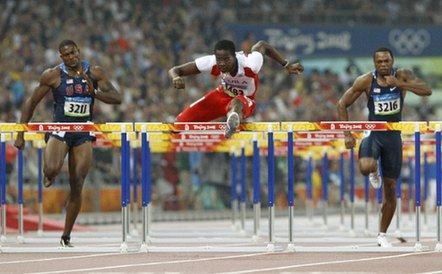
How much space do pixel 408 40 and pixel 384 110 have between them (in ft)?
70.9

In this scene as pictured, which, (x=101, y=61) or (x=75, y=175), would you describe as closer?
(x=75, y=175)

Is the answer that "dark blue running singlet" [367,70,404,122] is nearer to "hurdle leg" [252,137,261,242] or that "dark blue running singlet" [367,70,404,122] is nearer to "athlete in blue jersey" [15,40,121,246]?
"hurdle leg" [252,137,261,242]

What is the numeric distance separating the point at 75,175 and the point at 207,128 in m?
1.89

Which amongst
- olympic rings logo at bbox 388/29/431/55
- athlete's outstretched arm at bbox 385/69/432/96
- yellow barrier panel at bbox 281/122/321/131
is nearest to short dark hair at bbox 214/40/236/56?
yellow barrier panel at bbox 281/122/321/131

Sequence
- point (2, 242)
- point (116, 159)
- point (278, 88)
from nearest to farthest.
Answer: point (2, 242), point (116, 159), point (278, 88)

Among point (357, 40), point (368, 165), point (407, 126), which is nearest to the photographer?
point (407, 126)

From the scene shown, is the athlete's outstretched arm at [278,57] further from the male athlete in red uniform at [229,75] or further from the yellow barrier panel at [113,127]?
the yellow barrier panel at [113,127]

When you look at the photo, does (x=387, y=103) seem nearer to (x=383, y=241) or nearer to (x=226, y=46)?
(x=383, y=241)

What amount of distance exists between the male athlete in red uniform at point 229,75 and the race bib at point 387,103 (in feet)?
3.71

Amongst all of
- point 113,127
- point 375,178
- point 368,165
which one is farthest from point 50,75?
point 375,178

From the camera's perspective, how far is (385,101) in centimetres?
1580

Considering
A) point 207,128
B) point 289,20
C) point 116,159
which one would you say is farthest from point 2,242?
point 289,20

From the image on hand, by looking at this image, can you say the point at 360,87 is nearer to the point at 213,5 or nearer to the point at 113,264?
the point at 113,264

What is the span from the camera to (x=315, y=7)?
37.5 m
